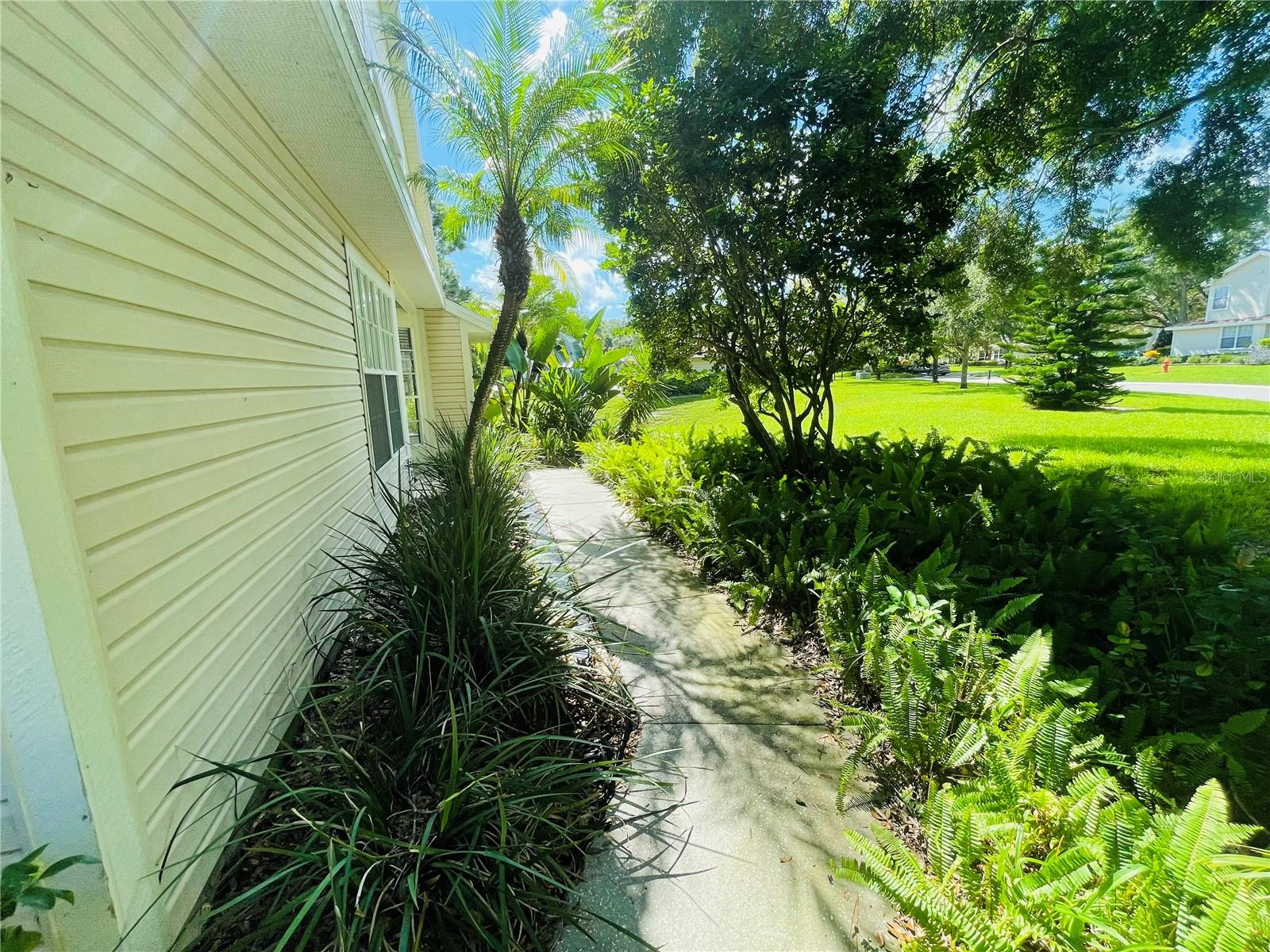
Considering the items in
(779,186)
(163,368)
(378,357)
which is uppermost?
(779,186)

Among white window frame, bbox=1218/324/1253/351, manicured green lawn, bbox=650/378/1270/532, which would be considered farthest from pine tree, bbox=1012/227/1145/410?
white window frame, bbox=1218/324/1253/351

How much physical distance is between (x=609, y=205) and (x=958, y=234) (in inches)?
167

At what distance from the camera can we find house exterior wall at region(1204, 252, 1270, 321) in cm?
2225

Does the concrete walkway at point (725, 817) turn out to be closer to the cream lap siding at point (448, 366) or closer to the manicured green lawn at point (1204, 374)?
the cream lap siding at point (448, 366)

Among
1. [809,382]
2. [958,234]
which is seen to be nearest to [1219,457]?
[958,234]

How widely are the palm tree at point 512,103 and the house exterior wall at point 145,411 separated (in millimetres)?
2161

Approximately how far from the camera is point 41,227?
A: 1309mm

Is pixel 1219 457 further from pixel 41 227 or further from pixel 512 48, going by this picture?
pixel 41 227

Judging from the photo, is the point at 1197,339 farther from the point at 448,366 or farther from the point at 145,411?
the point at 145,411

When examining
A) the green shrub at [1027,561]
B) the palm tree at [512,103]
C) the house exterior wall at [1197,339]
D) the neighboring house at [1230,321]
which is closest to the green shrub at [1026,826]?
the green shrub at [1027,561]

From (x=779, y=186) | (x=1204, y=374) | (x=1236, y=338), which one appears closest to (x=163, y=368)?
(x=779, y=186)

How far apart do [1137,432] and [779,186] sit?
9.77m

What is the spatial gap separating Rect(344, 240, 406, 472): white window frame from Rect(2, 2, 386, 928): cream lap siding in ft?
6.74

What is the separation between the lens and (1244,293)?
938 inches
